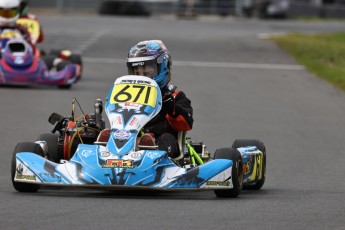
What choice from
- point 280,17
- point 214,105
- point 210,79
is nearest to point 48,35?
point 210,79

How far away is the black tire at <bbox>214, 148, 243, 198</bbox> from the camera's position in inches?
318

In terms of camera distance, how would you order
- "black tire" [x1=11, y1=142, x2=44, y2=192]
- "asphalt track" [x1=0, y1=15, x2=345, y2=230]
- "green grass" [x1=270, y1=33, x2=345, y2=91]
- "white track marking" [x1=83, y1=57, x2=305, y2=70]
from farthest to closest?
"white track marking" [x1=83, y1=57, x2=305, y2=70], "green grass" [x1=270, y1=33, x2=345, y2=91], "black tire" [x1=11, y1=142, x2=44, y2=192], "asphalt track" [x1=0, y1=15, x2=345, y2=230]

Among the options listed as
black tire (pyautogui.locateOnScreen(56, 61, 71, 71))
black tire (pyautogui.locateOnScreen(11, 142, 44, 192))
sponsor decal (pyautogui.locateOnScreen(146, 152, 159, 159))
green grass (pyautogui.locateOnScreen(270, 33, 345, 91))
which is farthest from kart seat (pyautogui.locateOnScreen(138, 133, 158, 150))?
green grass (pyautogui.locateOnScreen(270, 33, 345, 91))

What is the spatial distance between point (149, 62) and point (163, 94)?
28 cm

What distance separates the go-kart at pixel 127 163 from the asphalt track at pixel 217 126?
12 cm

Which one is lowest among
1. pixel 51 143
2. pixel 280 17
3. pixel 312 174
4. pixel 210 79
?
pixel 280 17

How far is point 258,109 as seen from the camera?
1636 centimetres

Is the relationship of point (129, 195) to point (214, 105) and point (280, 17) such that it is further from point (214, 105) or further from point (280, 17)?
point (280, 17)

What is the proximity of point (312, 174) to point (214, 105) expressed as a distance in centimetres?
655

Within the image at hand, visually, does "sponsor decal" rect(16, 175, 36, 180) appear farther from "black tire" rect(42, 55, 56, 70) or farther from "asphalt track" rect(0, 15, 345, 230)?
"black tire" rect(42, 55, 56, 70)

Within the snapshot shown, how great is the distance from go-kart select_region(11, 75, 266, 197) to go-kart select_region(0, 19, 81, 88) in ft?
29.6

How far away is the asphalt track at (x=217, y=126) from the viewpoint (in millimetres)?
6969

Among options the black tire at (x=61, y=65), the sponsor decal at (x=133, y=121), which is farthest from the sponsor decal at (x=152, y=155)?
the black tire at (x=61, y=65)

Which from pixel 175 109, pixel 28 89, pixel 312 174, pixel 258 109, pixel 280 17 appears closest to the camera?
pixel 175 109
